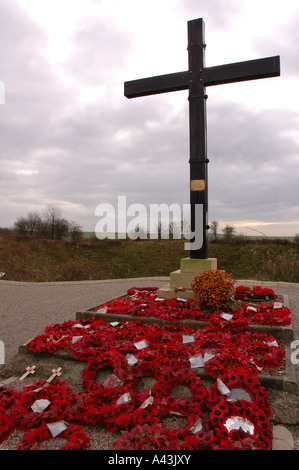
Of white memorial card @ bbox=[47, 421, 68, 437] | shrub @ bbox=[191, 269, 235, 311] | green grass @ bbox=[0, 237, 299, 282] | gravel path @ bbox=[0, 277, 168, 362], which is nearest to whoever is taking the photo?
white memorial card @ bbox=[47, 421, 68, 437]

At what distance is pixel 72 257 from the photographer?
18.2 m

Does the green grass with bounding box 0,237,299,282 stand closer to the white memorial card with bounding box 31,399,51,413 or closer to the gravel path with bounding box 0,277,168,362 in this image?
the gravel path with bounding box 0,277,168,362

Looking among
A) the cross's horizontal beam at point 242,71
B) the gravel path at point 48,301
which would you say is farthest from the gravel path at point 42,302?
the cross's horizontal beam at point 242,71

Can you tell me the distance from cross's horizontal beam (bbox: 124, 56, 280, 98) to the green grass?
9419 millimetres

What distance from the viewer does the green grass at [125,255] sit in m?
15.7

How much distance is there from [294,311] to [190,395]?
152 inches

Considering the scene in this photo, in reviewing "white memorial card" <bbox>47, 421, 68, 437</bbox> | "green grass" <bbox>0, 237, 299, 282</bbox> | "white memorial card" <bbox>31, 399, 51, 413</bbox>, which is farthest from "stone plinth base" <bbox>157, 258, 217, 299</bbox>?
"green grass" <bbox>0, 237, 299, 282</bbox>

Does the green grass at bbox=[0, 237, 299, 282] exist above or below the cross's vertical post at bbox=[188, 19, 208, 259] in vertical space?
below

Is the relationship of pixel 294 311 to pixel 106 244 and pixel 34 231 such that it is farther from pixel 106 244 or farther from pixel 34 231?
pixel 34 231

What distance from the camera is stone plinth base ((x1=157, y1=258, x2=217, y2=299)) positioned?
5945 mm

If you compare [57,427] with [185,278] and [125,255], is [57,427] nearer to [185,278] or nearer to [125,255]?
[185,278]

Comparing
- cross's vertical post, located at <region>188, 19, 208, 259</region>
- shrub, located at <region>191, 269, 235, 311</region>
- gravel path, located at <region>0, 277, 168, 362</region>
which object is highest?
cross's vertical post, located at <region>188, 19, 208, 259</region>

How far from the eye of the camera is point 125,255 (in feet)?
63.7

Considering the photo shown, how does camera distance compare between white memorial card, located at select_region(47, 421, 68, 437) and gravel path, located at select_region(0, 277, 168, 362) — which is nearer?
white memorial card, located at select_region(47, 421, 68, 437)
